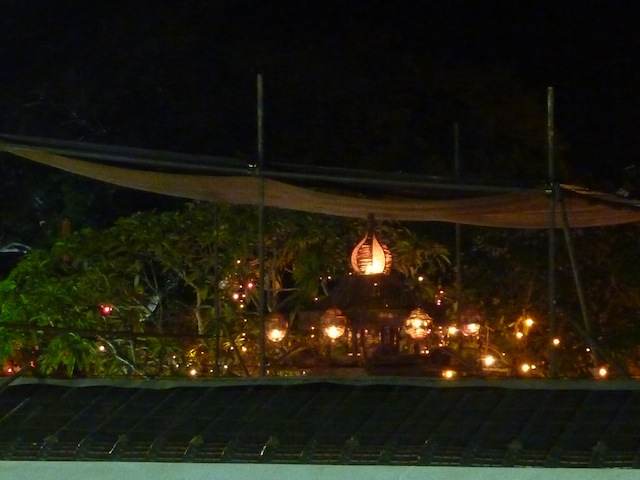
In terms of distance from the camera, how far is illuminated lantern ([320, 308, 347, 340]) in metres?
5.51

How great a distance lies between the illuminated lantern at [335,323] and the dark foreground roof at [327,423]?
3.39 meters

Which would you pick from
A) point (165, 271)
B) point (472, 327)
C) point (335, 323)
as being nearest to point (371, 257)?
point (335, 323)

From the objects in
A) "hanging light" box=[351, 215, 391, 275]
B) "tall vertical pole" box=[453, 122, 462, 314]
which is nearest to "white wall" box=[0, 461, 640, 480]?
"hanging light" box=[351, 215, 391, 275]

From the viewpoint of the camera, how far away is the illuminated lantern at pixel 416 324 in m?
5.48

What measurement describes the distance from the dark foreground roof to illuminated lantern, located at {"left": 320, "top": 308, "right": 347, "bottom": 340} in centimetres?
339

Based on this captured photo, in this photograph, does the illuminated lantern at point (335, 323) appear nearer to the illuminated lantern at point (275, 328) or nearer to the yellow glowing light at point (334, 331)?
the yellow glowing light at point (334, 331)

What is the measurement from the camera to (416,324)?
18.0 feet

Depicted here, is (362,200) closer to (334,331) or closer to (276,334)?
(334,331)

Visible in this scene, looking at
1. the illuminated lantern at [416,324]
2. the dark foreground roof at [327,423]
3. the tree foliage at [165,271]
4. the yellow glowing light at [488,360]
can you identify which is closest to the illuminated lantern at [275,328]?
the tree foliage at [165,271]

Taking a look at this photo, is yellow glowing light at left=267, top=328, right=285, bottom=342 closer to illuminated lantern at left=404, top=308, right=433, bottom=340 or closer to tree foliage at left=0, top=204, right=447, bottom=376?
tree foliage at left=0, top=204, right=447, bottom=376

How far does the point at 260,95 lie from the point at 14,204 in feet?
21.1

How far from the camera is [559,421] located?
1.82 metres

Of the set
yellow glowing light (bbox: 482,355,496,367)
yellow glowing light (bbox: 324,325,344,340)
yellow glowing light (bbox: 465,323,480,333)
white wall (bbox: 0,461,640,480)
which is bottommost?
yellow glowing light (bbox: 482,355,496,367)

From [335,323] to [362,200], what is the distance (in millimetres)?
732
